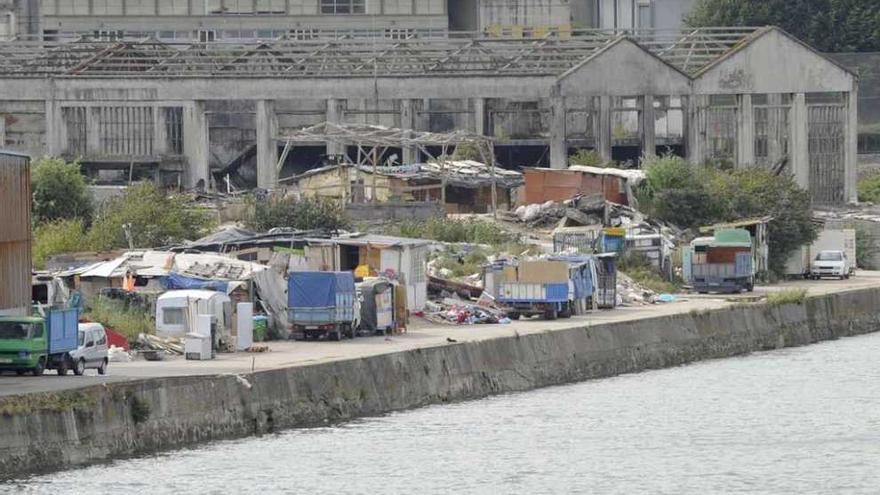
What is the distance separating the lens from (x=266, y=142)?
9244 centimetres

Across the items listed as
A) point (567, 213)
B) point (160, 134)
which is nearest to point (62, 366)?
point (567, 213)

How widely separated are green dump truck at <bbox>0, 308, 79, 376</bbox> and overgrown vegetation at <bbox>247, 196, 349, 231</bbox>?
79.1 feet

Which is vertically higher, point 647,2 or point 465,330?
point 647,2

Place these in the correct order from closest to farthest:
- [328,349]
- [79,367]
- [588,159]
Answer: [79,367]
[328,349]
[588,159]

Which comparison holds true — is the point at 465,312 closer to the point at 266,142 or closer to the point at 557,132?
the point at 266,142

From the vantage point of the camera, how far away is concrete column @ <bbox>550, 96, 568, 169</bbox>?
93.3 metres

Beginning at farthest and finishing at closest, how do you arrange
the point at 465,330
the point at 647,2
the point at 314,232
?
the point at 647,2
the point at 314,232
the point at 465,330

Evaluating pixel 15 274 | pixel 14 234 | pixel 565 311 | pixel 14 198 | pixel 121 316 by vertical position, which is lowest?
pixel 565 311

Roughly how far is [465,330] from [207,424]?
15.0m

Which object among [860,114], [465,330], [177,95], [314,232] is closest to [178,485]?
[465,330]

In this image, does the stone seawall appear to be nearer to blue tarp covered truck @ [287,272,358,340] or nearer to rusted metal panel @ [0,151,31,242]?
blue tarp covered truck @ [287,272,358,340]

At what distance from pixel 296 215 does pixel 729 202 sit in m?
18.5

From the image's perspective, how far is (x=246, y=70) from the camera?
307 ft

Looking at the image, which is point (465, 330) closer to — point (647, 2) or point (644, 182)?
point (644, 182)
